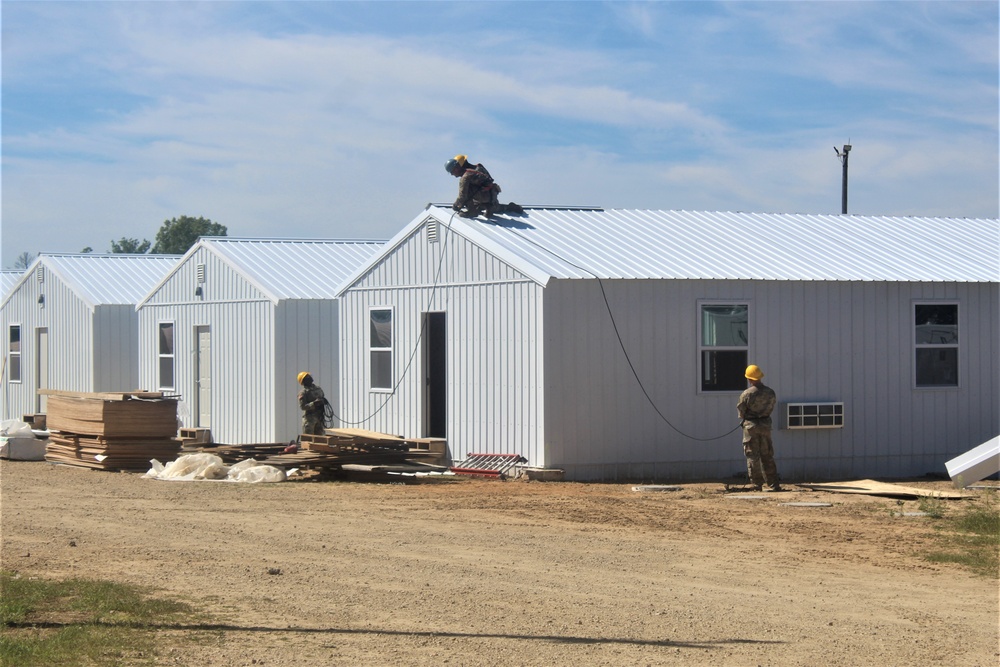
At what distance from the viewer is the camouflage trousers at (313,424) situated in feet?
65.3

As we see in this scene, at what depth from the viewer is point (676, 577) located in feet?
33.9

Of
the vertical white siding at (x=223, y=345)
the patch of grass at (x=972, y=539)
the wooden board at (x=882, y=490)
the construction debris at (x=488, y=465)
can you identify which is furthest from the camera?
the vertical white siding at (x=223, y=345)

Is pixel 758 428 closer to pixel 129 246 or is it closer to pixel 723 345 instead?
pixel 723 345

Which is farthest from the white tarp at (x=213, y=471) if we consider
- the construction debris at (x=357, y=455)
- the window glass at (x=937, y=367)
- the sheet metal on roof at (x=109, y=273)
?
the sheet metal on roof at (x=109, y=273)

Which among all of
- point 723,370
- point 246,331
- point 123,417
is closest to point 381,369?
point 123,417

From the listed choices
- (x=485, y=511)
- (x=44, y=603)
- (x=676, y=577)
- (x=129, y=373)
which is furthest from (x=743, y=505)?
(x=129, y=373)

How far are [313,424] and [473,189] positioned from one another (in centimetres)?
441

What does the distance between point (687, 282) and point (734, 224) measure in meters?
4.55

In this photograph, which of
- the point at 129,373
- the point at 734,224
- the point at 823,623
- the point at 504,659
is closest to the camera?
the point at 504,659

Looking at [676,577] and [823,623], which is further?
[676,577]

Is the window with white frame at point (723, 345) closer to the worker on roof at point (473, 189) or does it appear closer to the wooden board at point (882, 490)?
the wooden board at point (882, 490)

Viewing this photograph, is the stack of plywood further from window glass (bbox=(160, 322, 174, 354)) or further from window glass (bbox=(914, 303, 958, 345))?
window glass (bbox=(914, 303, 958, 345))

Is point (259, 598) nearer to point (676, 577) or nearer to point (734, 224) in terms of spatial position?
point (676, 577)

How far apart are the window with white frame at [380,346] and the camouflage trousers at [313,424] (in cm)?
154
